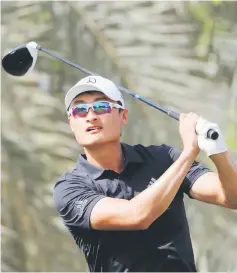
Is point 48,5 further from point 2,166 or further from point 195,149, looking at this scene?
point 195,149

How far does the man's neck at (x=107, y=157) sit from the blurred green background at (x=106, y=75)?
1.22m

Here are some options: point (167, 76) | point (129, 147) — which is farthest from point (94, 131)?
point (167, 76)

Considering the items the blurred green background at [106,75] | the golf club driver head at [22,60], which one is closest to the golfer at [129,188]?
the golf club driver head at [22,60]

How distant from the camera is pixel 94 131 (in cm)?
177

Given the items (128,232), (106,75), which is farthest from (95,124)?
(106,75)

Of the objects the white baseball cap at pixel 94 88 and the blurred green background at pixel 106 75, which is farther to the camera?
the blurred green background at pixel 106 75

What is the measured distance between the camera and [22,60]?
92.1 inches

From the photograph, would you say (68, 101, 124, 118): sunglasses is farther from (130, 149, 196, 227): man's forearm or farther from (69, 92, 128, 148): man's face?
(130, 149, 196, 227): man's forearm

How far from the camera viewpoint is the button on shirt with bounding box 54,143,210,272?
1.65 metres

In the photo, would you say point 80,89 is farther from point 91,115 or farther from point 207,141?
point 207,141

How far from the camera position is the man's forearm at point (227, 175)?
5.35 ft

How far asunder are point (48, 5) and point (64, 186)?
1638 millimetres

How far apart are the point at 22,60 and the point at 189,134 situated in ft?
3.08

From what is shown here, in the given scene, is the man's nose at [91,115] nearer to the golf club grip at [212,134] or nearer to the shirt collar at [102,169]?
the shirt collar at [102,169]
